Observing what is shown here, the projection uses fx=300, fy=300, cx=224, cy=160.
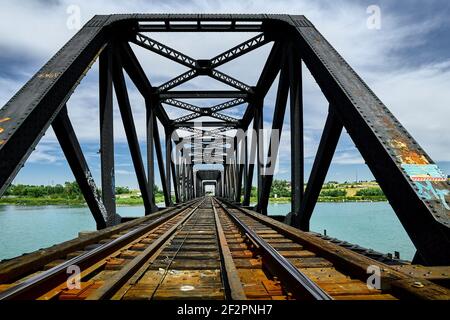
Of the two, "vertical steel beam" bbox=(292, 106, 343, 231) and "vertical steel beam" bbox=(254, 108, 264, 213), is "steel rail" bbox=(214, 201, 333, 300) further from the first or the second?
"vertical steel beam" bbox=(254, 108, 264, 213)

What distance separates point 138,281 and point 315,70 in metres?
5.00

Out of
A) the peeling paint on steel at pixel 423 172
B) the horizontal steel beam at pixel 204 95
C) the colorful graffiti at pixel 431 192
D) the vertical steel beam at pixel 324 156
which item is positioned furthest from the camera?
the horizontal steel beam at pixel 204 95

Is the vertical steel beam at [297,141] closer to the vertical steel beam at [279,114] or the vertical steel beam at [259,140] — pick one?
the vertical steel beam at [279,114]

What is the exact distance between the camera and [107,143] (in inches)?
285

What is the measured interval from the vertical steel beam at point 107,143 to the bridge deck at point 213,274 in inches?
88.4

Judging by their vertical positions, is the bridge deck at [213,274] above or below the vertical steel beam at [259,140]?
below

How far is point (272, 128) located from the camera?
361 inches

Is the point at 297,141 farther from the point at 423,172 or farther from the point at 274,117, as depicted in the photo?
the point at 423,172

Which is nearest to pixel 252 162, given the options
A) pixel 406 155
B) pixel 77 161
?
pixel 77 161

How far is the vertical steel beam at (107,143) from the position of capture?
7.03 metres

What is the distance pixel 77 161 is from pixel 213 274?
154 inches

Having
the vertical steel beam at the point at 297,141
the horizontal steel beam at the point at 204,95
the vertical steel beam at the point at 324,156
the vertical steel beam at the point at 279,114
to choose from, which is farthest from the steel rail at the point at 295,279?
the horizontal steel beam at the point at 204,95
